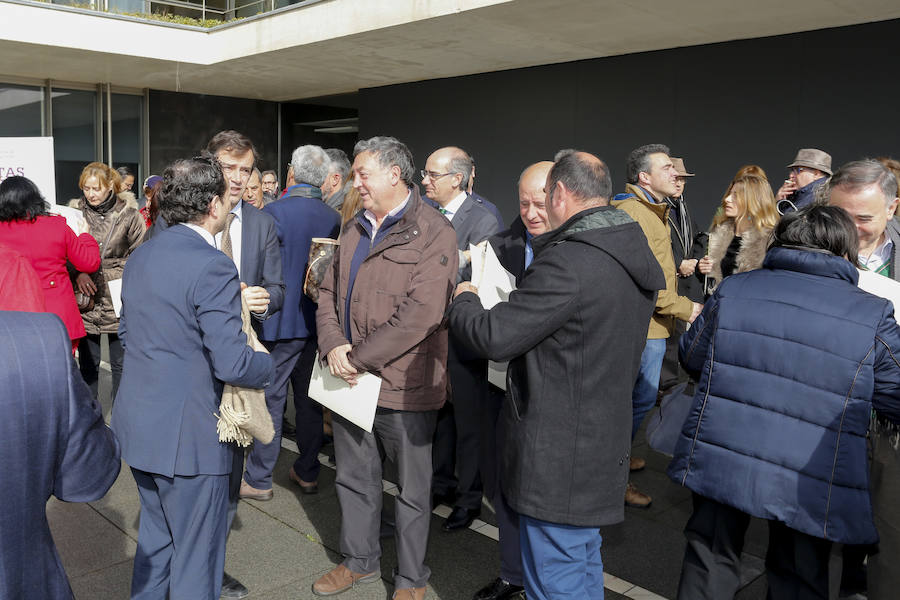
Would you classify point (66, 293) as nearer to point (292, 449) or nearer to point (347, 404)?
point (292, 449)

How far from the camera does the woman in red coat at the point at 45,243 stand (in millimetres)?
4336

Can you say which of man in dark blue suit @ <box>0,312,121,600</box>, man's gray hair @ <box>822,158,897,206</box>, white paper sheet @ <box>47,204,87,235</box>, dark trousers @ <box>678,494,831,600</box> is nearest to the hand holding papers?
dark trousers @ <box>678,494,831,600</box>

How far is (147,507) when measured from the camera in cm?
270

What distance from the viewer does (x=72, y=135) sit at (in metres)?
16.8

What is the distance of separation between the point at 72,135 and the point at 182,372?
1668 centimetres

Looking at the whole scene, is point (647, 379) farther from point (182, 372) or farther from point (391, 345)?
point (182, 372)

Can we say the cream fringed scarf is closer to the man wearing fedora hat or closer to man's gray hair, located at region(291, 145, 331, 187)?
man's gray hair, located at region(291, 145, 331, 187)

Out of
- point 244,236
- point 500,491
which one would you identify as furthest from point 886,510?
point 244,236

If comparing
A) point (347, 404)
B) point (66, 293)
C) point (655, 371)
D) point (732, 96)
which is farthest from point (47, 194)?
point (732, 96)

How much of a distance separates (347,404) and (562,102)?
10930 mm

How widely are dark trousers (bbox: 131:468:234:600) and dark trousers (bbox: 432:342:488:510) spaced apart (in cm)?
152

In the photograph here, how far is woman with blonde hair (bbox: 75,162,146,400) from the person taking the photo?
561 cm

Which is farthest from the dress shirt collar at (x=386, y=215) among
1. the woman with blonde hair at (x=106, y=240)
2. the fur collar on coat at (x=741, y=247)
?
the woman with blonde hair at (x=106, y=240)

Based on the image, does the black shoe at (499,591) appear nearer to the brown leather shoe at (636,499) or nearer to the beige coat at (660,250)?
the brown leather shoe at (636,499)
